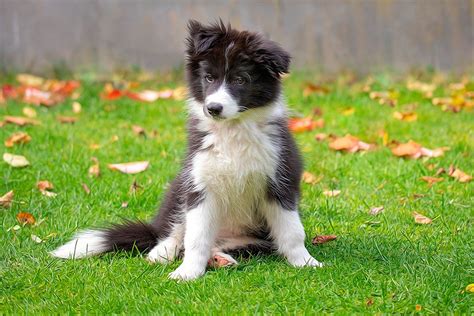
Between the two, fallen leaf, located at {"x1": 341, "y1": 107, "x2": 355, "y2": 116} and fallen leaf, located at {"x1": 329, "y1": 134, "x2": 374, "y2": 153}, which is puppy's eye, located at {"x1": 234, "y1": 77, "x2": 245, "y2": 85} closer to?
fallen leaf, located at {"x1": 329, "y1": 134, "x2": 374, "y2": 153}

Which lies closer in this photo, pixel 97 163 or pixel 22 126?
pixel 97 163

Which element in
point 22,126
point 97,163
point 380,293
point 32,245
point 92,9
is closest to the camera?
point 380,293

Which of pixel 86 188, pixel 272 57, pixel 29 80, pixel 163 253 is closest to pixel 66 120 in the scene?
pixel 29 80

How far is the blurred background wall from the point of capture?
931cm

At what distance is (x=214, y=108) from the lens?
3.85 meters

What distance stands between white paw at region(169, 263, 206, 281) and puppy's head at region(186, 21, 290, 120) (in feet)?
2.50

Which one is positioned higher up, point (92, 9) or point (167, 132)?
point (92, 9)

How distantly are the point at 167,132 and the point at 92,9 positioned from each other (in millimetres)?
2974

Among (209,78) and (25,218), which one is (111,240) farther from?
(209,78)

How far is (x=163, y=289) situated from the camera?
3707 millimetres

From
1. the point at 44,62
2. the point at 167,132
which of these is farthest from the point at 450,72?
the point at 44,62

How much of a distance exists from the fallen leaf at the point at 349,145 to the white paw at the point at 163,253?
8.04 feet

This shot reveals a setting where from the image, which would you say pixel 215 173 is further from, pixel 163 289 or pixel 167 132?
pixel 167 132

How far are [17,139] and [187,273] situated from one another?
296 cm
